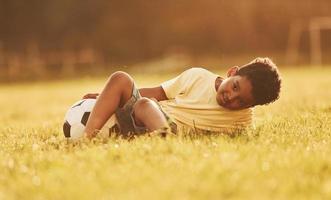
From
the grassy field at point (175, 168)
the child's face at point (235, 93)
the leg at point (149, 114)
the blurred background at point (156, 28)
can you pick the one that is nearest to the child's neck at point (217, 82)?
the child's face at point (235, 93)

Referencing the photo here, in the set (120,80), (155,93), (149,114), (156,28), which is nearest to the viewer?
(149,114)

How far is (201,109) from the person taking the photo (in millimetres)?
5688

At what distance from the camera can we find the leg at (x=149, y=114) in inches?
210

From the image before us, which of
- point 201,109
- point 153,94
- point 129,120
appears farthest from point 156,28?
point 129,120

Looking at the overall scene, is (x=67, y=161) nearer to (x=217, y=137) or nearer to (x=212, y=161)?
(x=212, y=161)

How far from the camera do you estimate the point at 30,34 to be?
4178 cm

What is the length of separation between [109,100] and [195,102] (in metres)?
0.82

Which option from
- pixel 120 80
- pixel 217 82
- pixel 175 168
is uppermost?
pixel 120 80

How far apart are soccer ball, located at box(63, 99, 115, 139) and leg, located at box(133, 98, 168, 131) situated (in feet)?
0.88

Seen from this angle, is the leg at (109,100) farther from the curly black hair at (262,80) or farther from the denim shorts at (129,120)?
the curly black hair at (262,80)

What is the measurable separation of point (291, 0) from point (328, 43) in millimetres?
3976

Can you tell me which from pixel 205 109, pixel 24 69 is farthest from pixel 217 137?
pixel 24 69

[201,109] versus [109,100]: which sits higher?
[109,100]

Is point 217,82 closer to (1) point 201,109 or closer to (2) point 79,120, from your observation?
(1) point 201,109
